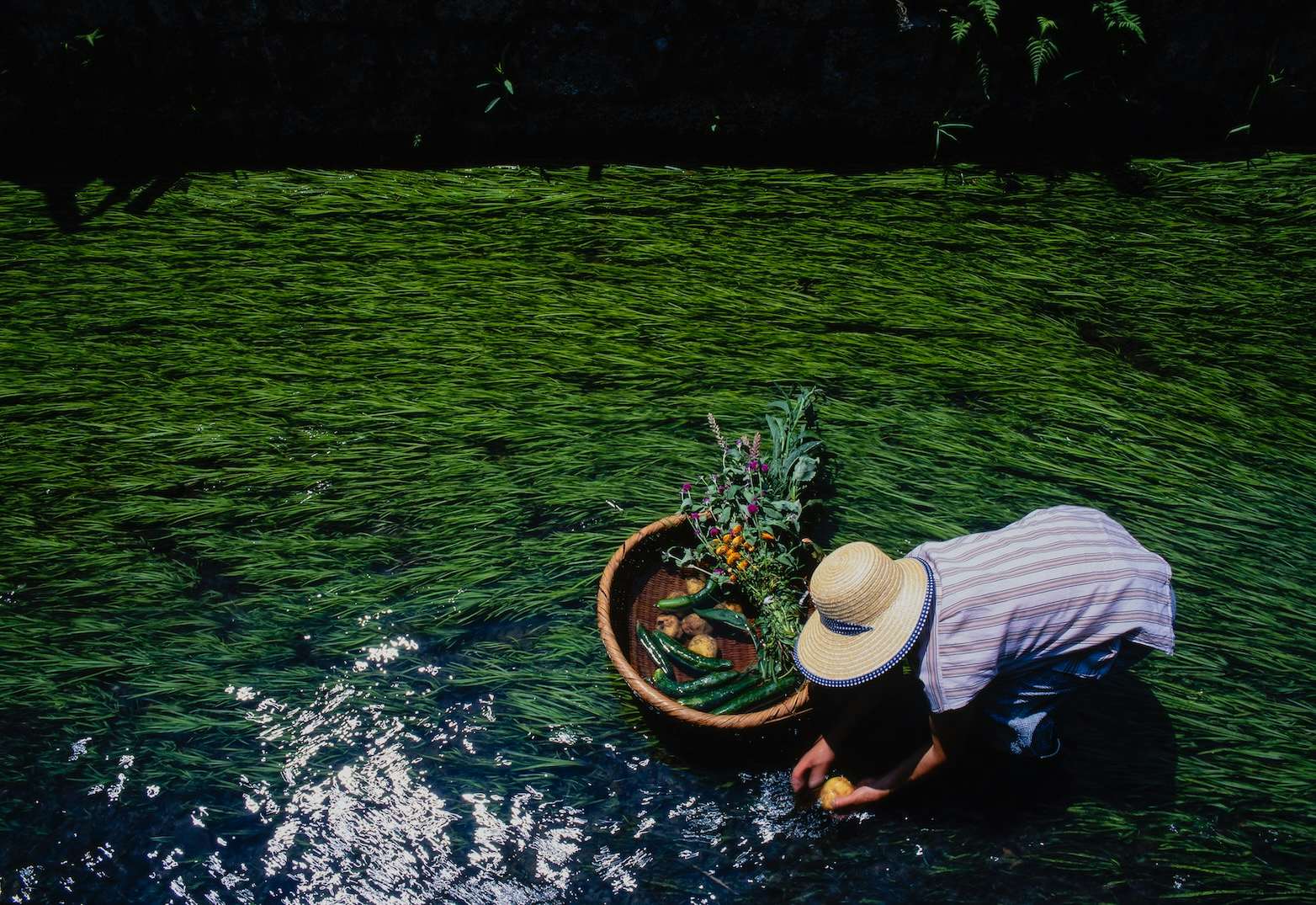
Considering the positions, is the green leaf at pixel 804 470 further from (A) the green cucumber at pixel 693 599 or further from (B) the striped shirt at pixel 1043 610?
(B) the striped shirt at pixel 1043 610

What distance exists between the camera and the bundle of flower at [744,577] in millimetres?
2467

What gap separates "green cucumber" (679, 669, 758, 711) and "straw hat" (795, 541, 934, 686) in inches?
19.0

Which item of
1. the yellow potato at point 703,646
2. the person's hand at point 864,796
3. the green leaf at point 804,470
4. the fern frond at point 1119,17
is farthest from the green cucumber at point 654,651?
the fern frond at point 1119,17

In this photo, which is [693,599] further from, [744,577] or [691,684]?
[691,684]

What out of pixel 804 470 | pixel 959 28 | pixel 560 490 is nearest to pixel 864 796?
pixel 804 470

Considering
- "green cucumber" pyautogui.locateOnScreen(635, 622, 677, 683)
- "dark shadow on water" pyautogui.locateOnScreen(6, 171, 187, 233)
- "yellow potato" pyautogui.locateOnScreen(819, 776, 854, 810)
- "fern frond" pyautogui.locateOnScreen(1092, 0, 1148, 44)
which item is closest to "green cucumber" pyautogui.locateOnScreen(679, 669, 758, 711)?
"green cucumber" pyautogui.locateOnScreen(635, 622, 677, 683)

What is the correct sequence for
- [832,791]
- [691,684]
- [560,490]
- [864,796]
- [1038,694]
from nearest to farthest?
1. [1038,694]
2. [864,796]
3. [832,791]
4. [691,684]
5. [560,490]

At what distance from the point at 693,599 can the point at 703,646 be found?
157mm

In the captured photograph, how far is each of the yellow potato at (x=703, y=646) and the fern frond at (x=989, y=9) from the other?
3.07m

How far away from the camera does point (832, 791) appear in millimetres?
2336

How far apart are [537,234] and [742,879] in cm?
305

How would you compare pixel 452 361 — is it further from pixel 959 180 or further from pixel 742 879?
pixel 959 180

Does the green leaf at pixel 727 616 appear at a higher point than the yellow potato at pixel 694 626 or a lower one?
higher

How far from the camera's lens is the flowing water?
2.32 m
